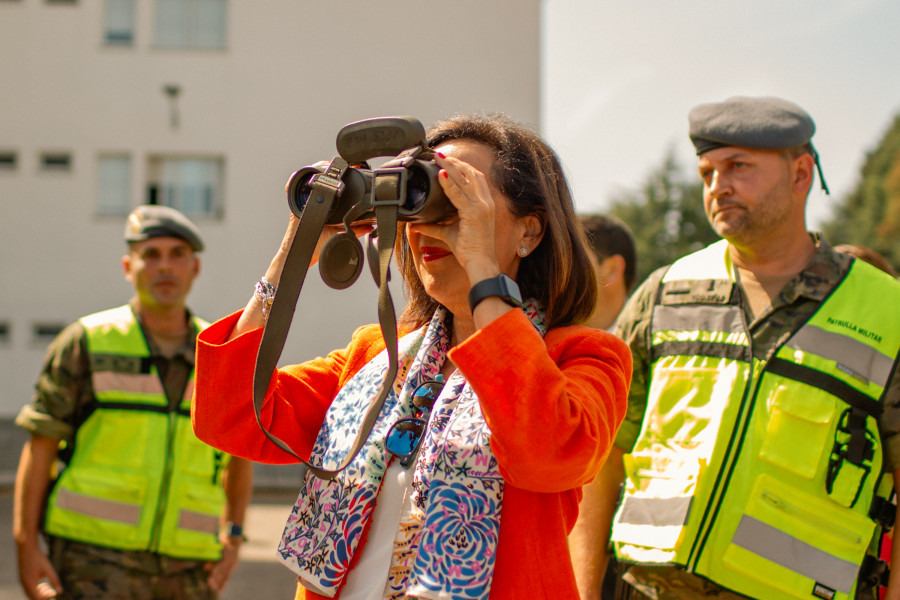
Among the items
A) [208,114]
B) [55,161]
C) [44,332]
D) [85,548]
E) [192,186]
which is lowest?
[44,332]

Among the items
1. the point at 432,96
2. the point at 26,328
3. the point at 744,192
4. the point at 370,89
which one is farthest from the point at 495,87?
the point at 744,192

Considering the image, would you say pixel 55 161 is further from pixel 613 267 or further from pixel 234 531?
pixel 613 267

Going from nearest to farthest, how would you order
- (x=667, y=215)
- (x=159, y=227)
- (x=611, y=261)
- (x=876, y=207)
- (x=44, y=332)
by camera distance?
(x=611, y=261) → (x=159, y=227) → (x=44, y=332) → (x=667, y=215) → (x=876, y=207)

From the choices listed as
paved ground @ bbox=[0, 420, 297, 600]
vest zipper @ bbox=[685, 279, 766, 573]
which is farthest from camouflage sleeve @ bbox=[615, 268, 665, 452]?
paved ground @ bbox=[0, 420, 297, 600]

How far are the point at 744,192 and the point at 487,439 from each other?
1.47m

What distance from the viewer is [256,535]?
8906 mm

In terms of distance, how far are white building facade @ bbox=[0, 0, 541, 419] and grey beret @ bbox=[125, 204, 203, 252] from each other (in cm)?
1179

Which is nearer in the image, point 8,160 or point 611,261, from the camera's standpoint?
point 611,261

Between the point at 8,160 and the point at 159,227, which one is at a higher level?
the point at 8,160

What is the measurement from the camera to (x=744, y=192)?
275 cm

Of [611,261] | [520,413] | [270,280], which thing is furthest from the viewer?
[611,261]

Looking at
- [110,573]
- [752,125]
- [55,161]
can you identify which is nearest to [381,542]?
[752,125]

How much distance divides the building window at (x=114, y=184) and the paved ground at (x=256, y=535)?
4.41m

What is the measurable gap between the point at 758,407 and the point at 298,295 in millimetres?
1420
